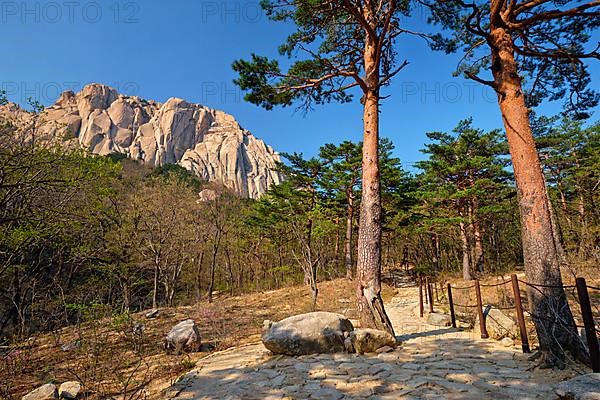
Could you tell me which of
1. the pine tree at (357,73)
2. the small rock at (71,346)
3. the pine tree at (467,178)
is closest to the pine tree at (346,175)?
the pine tree at (467,178)

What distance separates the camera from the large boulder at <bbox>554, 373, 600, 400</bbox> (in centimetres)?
227

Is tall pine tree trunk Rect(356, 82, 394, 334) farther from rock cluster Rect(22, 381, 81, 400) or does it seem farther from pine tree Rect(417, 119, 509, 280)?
pine tree Rect(417, 119, 509, 280)

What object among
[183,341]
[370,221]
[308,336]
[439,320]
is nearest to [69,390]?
[183,341]

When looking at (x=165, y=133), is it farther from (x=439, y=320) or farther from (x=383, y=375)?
(x=383, y=375)

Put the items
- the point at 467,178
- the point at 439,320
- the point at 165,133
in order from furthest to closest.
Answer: the point at 165,133 → the point at 467,178 → the point at 439,320

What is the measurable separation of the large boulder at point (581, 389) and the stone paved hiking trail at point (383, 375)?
276 millimetres

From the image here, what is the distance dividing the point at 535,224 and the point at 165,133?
8882 cm

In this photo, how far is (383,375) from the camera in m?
3.50

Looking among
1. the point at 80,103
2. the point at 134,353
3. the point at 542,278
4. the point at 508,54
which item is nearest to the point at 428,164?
the point at 508,54

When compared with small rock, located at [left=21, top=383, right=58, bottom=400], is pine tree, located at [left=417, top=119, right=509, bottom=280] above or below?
above

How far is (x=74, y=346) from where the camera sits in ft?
23.1

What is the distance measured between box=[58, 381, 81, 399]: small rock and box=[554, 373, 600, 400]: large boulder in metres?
5.04

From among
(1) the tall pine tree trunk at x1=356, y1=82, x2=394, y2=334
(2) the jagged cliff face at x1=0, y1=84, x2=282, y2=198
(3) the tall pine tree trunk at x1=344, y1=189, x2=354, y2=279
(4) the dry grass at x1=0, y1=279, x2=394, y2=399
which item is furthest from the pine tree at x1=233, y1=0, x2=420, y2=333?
(2) the jagged cliff face at x1=0, y1=84, x2=282, y2=198

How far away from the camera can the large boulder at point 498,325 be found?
5004mm
